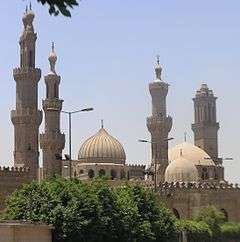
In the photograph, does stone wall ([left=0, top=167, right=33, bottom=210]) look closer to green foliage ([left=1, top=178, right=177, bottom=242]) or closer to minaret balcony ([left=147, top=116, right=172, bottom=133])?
green foliage ([left=1, top=178, right=177, bottom=242])

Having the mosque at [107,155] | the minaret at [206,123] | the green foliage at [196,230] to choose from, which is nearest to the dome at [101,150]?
the mosque at [107,155]

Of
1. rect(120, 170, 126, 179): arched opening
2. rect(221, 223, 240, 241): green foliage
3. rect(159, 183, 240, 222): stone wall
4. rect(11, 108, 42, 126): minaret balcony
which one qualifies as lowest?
rect(221, 223, 240, 241): green foliage

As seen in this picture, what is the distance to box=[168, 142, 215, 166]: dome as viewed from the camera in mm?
74188

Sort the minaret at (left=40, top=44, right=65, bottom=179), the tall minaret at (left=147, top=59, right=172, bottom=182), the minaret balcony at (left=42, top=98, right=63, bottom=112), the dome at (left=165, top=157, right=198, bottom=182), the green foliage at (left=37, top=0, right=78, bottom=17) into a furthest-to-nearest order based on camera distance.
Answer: the tall minaret at (left=147, top=59, right=172, bottom=182) → the dome at (left=165, top=157, right=198, bottom=182) → the minaret balcony at (left=42, top=98, right=63, bottom=112) → the minaret at (left=40, top=44, right=65, bottom=179) → the green foliage at (left=37, top=0, right=78, bottom=17)

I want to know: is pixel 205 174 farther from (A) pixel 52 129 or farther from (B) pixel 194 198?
(A) pixel 52 129

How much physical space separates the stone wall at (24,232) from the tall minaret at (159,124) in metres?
45.0

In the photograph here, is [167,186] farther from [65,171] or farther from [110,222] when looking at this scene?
[110,222]

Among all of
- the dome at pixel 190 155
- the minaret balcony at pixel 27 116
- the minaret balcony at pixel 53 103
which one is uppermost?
the minaret balcony at pixel 53 103

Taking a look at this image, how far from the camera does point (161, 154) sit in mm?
73500

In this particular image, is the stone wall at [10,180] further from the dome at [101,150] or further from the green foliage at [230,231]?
the dome at [101,150]

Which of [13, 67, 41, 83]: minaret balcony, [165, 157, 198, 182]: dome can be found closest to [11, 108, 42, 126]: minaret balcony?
[13, 67, 41, 83]: minaret balcony

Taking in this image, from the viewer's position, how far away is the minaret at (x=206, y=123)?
88500mm

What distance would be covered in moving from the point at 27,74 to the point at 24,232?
39481mm

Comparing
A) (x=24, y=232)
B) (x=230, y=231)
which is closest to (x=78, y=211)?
(x=24, y=232)
